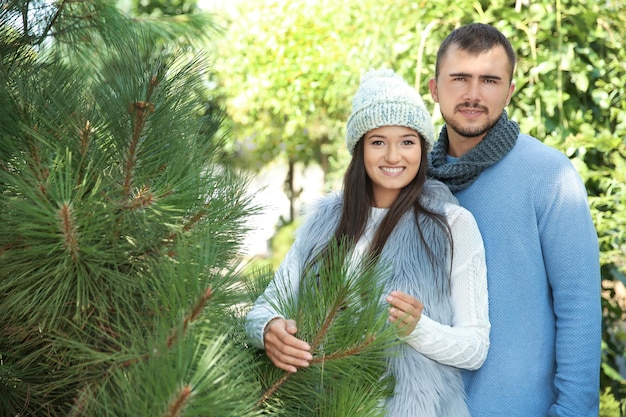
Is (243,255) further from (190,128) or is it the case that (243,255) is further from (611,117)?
(611,117)

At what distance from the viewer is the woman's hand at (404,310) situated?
130 cm

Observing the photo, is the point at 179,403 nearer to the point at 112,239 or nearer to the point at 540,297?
the point at 112,239

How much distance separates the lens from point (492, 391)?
1.61 meters

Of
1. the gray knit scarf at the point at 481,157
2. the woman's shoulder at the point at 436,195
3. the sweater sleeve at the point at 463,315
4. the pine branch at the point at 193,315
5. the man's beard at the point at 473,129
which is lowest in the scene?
the sweater sleeve at the point at 463,315

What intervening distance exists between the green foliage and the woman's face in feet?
1.88

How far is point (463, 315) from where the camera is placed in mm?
1530

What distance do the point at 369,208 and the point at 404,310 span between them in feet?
1.43

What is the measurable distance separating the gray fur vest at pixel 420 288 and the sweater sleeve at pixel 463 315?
0.02 meters

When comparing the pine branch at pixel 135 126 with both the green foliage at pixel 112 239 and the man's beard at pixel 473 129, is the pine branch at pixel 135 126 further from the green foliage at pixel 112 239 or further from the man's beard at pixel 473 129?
the man's beard at pixel 473 129

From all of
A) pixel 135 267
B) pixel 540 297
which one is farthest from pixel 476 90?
pixel 135 267

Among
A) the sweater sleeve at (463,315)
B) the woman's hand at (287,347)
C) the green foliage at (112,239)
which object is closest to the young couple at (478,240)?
the sweater sleeve at (463,315)

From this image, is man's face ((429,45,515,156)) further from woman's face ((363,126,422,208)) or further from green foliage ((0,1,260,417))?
green foliage ((0,1,260,417))

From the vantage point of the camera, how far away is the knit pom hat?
5.42 feet

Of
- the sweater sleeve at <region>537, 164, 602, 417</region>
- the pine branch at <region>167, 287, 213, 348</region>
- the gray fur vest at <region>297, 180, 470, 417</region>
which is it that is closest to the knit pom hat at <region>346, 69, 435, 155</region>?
the gray fur vest at <region>297, 180, 470, 417</region>
